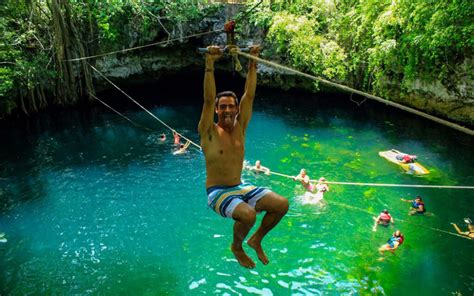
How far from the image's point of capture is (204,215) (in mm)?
9477

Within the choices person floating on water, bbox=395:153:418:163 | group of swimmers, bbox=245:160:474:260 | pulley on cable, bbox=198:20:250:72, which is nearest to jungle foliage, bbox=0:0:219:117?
group of swimmers, bbox=245:160:474:260

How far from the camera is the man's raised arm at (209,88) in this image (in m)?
3.11

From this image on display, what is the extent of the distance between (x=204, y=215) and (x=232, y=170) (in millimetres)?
6223

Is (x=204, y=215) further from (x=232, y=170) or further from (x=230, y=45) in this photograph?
(x=230, y=45)

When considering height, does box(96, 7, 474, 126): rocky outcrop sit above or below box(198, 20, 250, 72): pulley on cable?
below

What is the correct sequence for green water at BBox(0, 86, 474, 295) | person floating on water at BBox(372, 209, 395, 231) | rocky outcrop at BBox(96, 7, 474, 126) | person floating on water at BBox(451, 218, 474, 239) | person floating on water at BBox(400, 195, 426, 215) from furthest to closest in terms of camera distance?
1. rocky outcrop at BBox(96, 7, 474, 126)
2. person floating on water at BBox(400, 195, 426, 215)
3. person floating on water at BBox(372, 209, 395, 231)
4. person floating on water at BBox(451, 218, 474, 239)
5. green water at BBox(0, 86, 474, 295)

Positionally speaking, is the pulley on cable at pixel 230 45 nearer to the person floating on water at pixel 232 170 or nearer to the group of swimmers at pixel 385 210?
the person floating on water at pixel 232 170

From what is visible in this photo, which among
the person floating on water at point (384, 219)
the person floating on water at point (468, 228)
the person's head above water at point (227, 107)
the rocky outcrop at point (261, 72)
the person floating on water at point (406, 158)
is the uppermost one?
the person's head above water at point (227, 107)

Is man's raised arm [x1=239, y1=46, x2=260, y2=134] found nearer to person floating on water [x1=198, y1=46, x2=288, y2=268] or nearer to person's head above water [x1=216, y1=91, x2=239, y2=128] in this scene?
person floating on water [x1=198, y1=46, x2=288, y2=268]

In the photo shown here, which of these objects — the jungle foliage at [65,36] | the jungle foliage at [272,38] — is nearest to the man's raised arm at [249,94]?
the jungle foliage at [272,38]

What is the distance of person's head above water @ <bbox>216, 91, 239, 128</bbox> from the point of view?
11.1 feet

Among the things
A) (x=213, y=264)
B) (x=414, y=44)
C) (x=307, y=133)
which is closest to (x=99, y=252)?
(x=213, y=264)

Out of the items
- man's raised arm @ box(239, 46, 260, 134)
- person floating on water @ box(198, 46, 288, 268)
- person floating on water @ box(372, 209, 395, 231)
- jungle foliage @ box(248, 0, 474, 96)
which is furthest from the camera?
jungle foliage @ box(248, 0, 474, 96)

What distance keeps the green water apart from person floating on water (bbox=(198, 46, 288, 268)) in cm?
424
